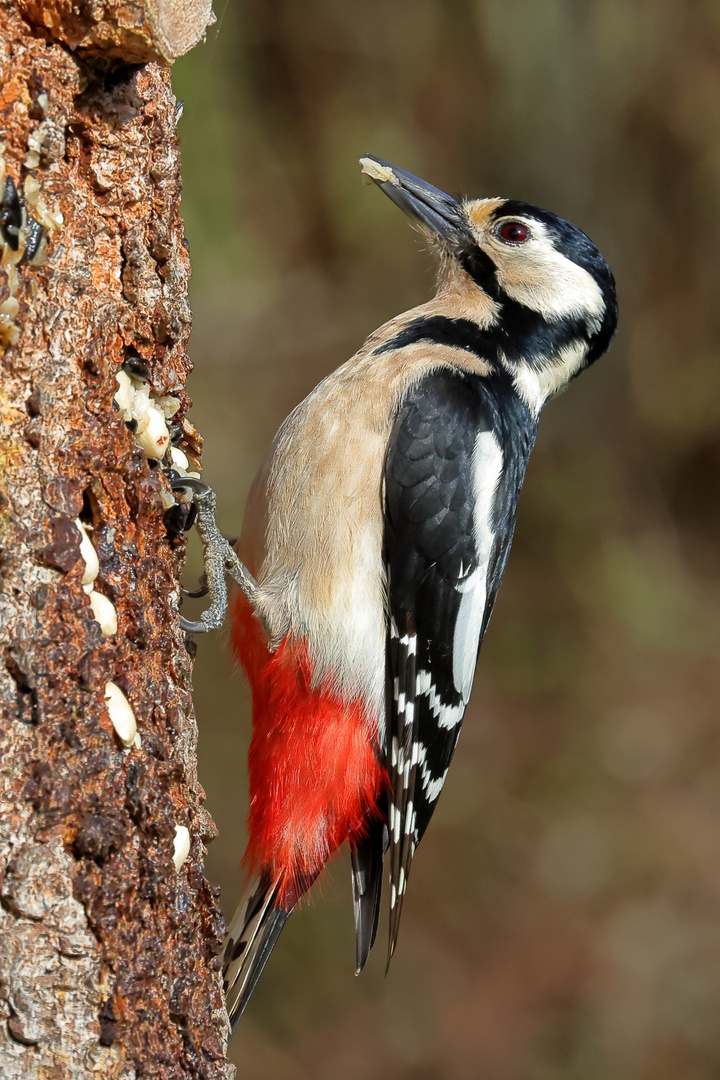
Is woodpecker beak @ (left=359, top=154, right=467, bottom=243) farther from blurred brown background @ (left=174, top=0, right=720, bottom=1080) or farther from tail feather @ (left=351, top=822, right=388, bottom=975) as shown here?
blurred brown background @ (left=174, top=0, right=720, bottom=1080)

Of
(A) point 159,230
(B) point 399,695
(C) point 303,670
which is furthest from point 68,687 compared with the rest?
(B) point 399,695

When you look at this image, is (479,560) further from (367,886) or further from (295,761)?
(367,886)

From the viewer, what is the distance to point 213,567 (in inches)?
91.4

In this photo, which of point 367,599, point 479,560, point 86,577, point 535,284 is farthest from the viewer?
point 535,284

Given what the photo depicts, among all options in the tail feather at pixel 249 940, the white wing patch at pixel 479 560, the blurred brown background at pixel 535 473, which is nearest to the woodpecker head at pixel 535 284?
the white wing patch at pixel 479 560

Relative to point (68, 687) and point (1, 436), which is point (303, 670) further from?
point (1, 436)

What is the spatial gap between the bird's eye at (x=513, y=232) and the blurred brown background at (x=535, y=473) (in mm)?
2714

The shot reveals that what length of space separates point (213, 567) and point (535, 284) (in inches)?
47.7

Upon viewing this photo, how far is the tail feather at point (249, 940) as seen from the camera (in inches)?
92.7

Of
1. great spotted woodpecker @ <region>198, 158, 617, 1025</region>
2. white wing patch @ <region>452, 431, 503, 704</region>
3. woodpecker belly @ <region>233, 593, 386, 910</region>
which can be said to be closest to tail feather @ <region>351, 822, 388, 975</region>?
great spotted woodpecker @ <region>198, 158, 617, 1025</region>

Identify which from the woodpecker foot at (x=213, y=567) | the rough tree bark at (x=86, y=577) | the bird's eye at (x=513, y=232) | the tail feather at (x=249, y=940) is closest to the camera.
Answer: the rough tree bark at (x=86, y=577)

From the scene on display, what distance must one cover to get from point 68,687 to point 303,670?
93cm

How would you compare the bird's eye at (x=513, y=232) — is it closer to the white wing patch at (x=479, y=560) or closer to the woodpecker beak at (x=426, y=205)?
the woodpecker beak at (x=426, y=205)

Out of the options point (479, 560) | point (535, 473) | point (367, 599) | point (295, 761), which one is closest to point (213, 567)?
point (367, 599)
